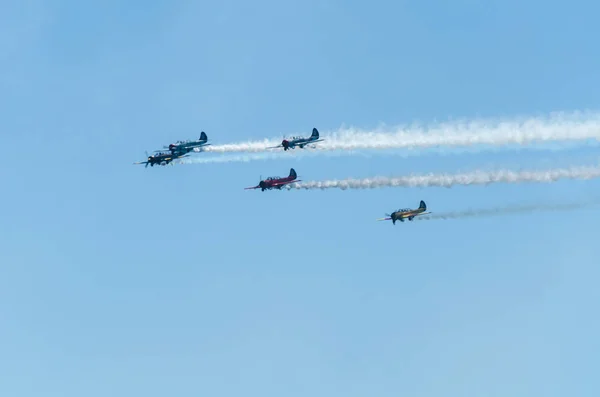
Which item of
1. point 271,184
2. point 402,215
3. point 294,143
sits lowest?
point 402,215

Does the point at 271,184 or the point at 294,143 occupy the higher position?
the point at 294,143

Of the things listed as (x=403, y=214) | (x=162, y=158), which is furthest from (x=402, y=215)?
(x=162, y=158)

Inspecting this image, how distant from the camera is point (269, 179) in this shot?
120 m

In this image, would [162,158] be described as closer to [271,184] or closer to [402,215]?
[271,184]

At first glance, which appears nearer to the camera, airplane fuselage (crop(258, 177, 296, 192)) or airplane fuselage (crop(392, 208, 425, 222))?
airplane fuselage (crop(392, 208, 425, 222))

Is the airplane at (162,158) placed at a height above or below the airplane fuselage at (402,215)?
above

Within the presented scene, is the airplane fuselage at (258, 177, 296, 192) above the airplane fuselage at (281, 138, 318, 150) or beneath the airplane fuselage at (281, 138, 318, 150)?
beneath

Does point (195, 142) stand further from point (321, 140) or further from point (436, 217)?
point (436, 217)

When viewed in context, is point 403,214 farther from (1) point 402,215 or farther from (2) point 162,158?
(2) point 162,158

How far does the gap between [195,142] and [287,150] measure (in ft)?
40.8

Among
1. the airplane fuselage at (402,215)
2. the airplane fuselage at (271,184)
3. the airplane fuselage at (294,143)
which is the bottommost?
the airplane fuselage at (402,215)

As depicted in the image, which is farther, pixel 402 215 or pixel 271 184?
pixel 271 184

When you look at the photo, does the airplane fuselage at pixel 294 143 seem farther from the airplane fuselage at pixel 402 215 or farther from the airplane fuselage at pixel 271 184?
the airplane fuselage at pixel 402 215

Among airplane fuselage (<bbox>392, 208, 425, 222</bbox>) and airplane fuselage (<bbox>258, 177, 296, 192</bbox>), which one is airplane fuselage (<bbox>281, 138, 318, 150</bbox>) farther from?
airplane fuselage (<bbox>392, 208, 425, 222</bbox>)
